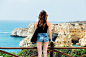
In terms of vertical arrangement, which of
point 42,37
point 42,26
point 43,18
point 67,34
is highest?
point 43,18

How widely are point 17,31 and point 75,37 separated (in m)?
26.5

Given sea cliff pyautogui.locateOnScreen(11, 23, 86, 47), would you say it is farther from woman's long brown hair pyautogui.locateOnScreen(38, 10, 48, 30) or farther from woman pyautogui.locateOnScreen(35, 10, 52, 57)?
woman's long brown hair pyautogui.locateOnScreen(38, 10, 48, 30)

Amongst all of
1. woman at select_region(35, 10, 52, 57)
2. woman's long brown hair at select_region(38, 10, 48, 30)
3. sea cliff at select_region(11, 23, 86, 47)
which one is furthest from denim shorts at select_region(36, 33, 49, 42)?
sea cliff at select_region(11, 23, 86, 47)

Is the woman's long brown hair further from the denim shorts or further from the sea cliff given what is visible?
the sea cliff

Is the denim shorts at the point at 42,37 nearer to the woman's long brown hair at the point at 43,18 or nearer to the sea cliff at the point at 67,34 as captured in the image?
the woman's long brown hair at the point at 43,18

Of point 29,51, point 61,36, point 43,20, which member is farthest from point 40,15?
point 61,36

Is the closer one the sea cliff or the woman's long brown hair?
the woman's long brown hair

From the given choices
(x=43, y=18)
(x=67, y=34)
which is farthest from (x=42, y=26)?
→ (x=67, y=34)

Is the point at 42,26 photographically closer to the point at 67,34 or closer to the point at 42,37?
the point at 42,37

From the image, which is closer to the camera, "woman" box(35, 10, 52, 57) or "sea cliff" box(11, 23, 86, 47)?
"woman" box(35, 10, 52, 57)

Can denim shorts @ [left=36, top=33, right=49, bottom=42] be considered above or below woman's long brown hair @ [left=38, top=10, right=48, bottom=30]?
below

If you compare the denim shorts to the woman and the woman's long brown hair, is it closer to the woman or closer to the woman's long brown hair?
the woman

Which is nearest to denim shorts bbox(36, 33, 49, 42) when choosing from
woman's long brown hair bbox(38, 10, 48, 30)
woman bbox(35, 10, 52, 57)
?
woman bbox(35, 10, 52, 57)

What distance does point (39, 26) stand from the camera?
2.09 meters
